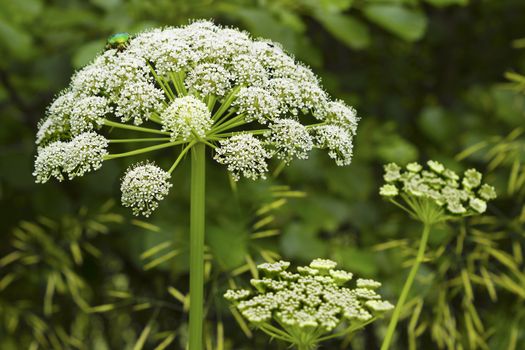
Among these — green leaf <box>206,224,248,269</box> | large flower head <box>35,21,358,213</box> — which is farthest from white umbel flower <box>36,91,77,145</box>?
green leaf <box>206,224,248,269</box>

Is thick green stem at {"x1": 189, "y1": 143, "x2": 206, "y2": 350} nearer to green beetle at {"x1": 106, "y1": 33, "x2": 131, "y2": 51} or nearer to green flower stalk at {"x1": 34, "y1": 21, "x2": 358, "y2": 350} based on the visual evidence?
green flower stalk at {"x1": 34, "y1": 21, "x2": 358, "y2": 350}

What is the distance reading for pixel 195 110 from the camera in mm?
1122

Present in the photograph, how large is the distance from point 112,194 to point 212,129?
1.19m

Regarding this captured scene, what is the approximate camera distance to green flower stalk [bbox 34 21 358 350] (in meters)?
1.13

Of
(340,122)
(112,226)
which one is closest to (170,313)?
(112,226)

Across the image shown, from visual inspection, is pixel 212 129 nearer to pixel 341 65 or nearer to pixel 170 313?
pixel 170 313

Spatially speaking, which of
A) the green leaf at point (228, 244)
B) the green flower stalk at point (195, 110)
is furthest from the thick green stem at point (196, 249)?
the green leaf at point (228, 244)

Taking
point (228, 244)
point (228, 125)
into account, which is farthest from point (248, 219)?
point (228, 125)

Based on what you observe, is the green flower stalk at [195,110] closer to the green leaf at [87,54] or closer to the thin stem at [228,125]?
the thin stem at [228,125]

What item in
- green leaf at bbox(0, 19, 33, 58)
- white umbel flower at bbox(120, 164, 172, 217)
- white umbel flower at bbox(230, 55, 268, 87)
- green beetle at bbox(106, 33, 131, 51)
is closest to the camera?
white umbel flower at bbox(120, 164, 172, 217)

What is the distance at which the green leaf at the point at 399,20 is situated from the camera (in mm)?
1995

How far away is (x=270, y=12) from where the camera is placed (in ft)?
6.70

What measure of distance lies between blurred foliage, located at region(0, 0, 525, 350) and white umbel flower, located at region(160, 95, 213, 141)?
78 cm

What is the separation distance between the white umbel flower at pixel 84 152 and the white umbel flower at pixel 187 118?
→ 0.35 feet
